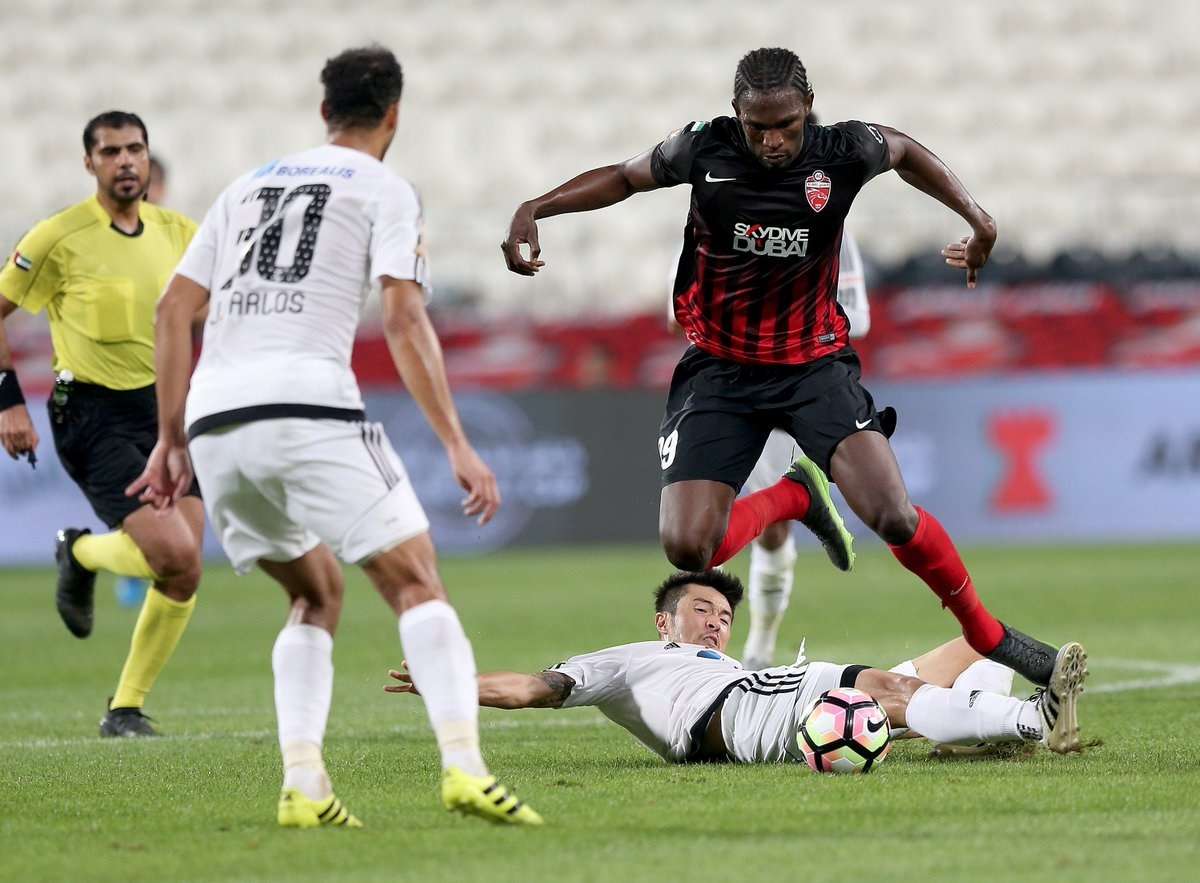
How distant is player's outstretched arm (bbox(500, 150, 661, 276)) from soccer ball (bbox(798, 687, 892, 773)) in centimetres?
183

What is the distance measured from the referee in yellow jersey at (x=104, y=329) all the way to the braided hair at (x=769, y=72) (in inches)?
115

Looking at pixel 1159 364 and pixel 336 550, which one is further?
pixel 1159 364

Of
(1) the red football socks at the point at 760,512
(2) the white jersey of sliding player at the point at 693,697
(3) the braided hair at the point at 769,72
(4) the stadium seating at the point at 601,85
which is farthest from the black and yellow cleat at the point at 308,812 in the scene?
(4) the stadium seating at the point at 601,85

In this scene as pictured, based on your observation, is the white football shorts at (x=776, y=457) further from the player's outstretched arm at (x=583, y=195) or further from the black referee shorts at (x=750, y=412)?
the player's outstretched arm at (x=583, y=195)

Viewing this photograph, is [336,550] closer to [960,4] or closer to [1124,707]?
[1124,707]

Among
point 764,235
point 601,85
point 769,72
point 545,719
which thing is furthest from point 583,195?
point 601,85

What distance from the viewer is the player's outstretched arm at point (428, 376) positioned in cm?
462

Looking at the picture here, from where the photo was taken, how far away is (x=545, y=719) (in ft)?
26.6

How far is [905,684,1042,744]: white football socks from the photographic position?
599 cm

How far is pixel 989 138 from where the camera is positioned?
934 inches

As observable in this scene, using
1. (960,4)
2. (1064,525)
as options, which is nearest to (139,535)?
(1064,525)

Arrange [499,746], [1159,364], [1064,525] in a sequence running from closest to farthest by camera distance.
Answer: [499,746] < [1064,525] < [1159,364]

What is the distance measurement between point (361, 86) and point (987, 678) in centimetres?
301

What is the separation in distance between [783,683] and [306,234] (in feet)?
7.59
